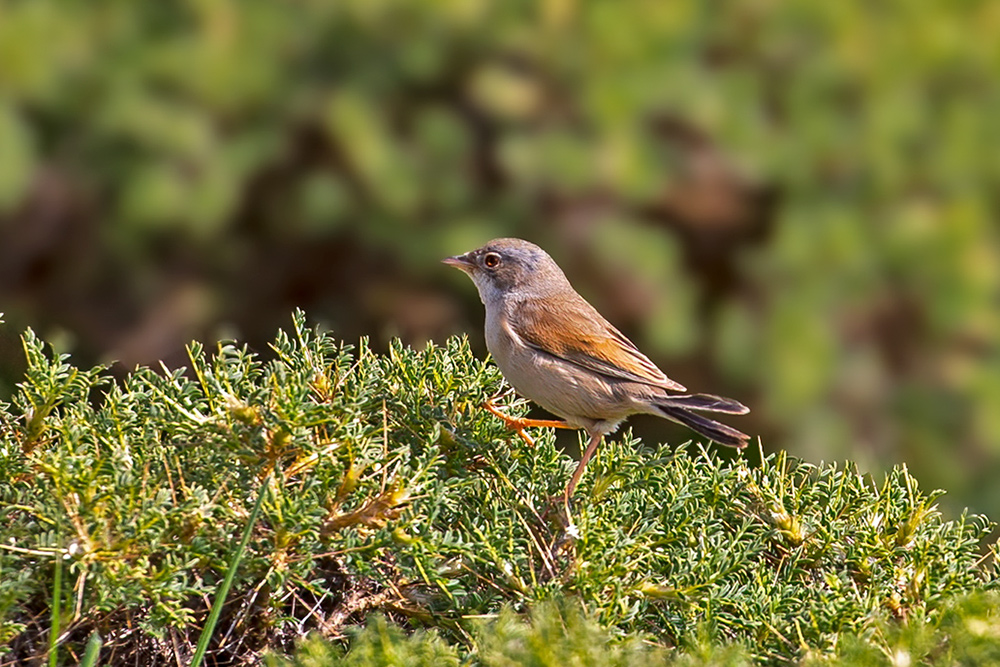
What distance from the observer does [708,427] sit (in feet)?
10.4

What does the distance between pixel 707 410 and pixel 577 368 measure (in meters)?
0.46

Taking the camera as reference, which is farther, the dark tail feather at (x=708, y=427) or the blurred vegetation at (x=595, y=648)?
the dark tail feather at (x=708, y=427)

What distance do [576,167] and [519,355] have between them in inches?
51.5

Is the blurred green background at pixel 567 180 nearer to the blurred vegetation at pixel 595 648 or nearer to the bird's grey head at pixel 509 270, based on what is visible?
the bird's grey head at pixel 509 270

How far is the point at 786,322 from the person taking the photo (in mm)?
4664

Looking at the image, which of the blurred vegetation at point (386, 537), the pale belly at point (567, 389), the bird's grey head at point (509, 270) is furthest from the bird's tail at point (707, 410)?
the bird's grey head at point (509, 270)

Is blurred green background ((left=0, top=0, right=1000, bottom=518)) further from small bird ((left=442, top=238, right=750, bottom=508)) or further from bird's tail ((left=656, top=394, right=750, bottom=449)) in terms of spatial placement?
bird's tail ((left=656, top=394, right=750, bottom=449))

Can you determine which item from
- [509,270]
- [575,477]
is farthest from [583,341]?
[575,477]

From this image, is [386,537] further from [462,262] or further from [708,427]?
[462,262]

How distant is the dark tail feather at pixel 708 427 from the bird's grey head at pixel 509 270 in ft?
2.27

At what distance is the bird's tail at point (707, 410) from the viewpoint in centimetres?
307

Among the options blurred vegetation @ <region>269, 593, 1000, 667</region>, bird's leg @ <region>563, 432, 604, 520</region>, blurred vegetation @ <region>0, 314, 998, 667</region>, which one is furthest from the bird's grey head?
blurred vegetation @ <region>269, 593, 1000, 667</region>

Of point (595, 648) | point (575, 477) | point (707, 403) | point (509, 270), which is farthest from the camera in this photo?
point (509, 270)

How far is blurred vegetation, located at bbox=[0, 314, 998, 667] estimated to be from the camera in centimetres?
229
